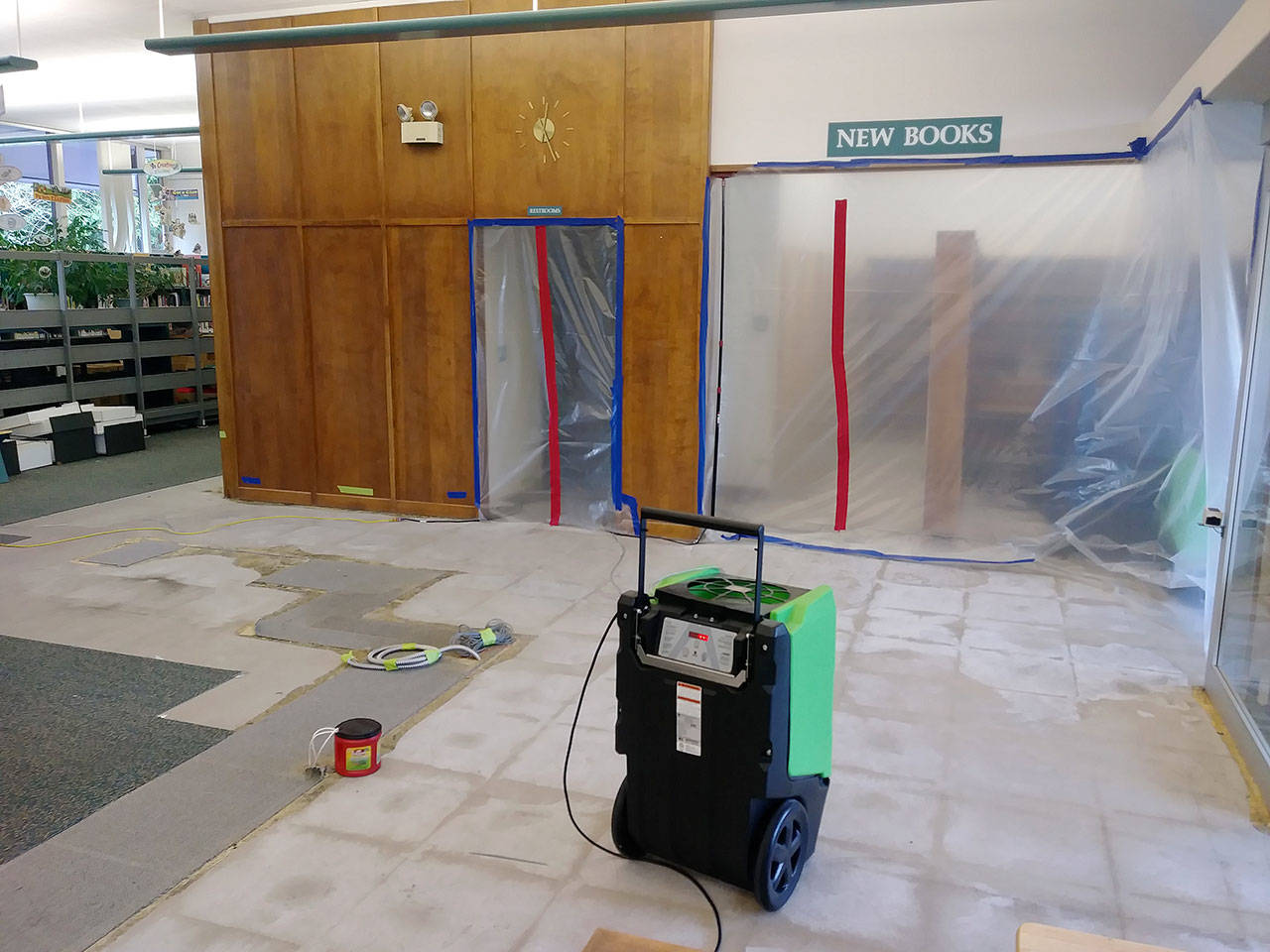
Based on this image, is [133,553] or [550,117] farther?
[550,117]

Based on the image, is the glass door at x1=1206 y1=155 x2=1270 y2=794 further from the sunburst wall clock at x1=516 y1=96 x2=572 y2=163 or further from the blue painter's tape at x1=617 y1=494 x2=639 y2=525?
the sunburst wall clock at x1=516 y1=96 x2=572 y2=163

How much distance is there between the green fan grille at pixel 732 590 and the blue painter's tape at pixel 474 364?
154 inches

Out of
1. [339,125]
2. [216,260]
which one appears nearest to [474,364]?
[339,125]

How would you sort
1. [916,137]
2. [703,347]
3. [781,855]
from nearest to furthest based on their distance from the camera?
[781,855] → [916,137] → [703,347]

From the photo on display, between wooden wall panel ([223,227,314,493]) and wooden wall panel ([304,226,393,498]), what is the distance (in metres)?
0.11

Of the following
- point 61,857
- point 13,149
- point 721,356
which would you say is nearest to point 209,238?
point 721,356

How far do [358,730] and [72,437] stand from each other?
6522 mm

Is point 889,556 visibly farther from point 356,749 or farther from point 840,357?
point 356,749

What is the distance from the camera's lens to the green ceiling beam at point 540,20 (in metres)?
3.50

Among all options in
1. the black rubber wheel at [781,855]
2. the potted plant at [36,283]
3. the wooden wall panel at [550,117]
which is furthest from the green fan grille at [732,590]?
the potted plant at [36,283]

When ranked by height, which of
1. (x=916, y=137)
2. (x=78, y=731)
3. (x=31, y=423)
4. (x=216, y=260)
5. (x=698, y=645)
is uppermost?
(x=916, y=137)

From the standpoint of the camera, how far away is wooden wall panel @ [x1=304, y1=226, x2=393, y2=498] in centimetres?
615

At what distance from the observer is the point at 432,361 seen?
6.11 m

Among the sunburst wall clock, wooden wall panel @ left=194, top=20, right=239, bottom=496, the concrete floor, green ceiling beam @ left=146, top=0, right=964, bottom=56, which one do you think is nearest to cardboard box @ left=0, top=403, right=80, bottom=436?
wooden wall panel @ left=194, top=20, right=239, bottom=496
